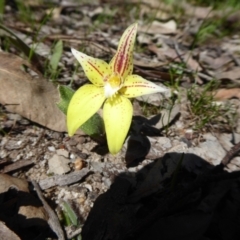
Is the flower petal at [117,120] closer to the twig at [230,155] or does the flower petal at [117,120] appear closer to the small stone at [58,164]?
the small stone at [58,164]

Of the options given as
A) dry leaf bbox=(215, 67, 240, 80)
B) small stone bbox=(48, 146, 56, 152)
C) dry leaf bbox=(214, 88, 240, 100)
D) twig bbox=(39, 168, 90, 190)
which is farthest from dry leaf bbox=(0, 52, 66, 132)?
dry leaf bbox=(215, 67, 240, 80)

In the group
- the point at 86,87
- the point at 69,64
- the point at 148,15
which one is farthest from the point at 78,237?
the point at 148,15

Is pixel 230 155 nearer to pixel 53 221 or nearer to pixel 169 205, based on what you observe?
pixel 169 205

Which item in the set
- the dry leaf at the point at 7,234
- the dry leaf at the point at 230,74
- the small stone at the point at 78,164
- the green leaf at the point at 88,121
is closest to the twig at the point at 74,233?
the dry leaf at the point at 7,234

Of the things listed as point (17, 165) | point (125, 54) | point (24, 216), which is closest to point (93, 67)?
point (125, 54)

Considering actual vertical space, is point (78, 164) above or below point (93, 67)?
below

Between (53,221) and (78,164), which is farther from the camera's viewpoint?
(78,164)

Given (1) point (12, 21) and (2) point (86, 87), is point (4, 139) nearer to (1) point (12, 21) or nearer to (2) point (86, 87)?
(2) point (86, 87)
